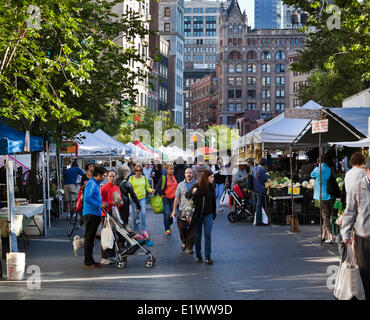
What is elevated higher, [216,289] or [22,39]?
[22,39]

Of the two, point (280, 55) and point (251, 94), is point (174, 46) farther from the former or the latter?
point (280, 55)

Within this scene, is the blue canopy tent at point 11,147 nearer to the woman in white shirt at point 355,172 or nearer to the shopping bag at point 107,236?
the shopping bag at point 107,236

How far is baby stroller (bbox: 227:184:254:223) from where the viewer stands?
75.1 ft

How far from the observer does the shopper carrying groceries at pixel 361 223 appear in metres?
7.80

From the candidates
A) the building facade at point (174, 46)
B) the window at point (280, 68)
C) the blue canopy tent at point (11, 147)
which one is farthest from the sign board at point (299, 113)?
the window at point (280, 68)

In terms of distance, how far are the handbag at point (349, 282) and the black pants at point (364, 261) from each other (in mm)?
51

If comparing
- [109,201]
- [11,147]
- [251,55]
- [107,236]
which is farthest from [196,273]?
[251,55]

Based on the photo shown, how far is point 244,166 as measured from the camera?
85.1ft

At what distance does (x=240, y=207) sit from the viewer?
22984 millimetres

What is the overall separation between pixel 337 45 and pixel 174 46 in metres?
124

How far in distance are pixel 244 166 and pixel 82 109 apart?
5.99 meters

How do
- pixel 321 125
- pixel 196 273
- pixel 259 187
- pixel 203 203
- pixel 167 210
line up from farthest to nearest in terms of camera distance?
pixel 259 187, pixel 167 210, pixel 321 125, pixel 203 203, pixel 196 273
